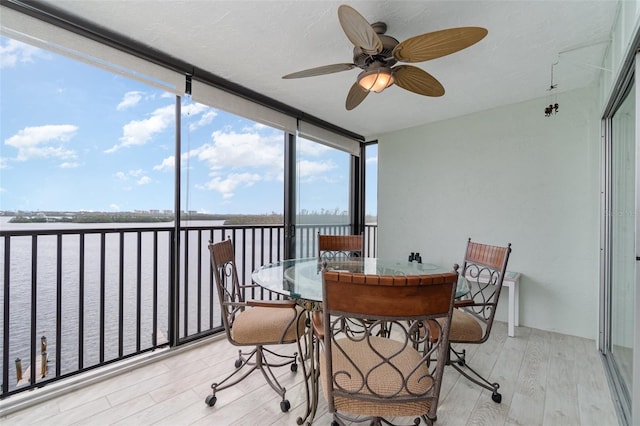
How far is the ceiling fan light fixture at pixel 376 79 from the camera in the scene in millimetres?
1786

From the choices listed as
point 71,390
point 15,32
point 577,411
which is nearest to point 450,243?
point 577,411

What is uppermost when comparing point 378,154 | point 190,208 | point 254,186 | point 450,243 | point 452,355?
point 378,154

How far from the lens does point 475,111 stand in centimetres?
339

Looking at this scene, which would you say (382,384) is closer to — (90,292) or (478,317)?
(478,317)

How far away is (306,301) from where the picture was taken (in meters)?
1.54

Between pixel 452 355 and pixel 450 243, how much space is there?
4.97 ft

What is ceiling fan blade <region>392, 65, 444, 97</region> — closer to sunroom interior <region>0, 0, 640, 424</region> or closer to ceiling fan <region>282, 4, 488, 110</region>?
ceiling fan <region>282, 4, 488, 110</region>

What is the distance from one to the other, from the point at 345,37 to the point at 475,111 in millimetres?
2125

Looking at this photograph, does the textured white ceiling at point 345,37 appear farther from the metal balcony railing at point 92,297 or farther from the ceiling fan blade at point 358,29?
the metal balcony railing at point 92,297

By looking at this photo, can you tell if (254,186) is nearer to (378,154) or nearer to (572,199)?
(378,154)

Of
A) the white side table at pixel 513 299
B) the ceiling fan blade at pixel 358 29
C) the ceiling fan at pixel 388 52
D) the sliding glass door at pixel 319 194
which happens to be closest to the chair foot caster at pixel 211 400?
the sliding glass door at pixel 319 194

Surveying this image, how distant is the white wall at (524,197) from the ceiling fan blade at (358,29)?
7.82 ft

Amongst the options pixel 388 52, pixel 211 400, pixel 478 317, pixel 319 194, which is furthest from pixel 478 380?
pixel 319 194

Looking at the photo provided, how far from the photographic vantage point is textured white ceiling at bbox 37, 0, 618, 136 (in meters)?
1.74
